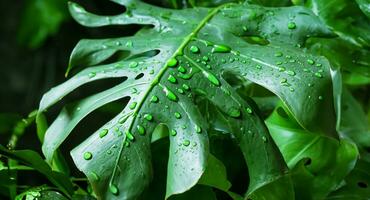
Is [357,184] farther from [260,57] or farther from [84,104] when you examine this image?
[84,104]

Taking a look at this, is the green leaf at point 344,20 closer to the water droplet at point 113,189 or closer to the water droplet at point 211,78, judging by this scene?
the water droplet at point 211,78

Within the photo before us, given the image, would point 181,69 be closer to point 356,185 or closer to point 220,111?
point 220,111

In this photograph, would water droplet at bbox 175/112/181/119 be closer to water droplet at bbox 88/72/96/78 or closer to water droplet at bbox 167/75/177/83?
water droplet at bbox 167/75/177/83

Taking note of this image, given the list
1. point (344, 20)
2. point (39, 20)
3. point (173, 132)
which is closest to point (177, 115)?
point (173, 132)

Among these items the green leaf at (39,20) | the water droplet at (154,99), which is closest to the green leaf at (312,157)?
the water droplet at (154,99)

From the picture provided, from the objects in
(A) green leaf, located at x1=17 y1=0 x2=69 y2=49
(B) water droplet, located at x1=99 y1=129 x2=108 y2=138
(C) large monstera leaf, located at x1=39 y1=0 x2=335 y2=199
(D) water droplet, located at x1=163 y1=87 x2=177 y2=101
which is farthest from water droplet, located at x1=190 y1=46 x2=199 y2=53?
(A) green leaf, located at x1=17 y1=0 x2=69 y2=49

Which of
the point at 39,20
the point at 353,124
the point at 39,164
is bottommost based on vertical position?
the point at 39,20
